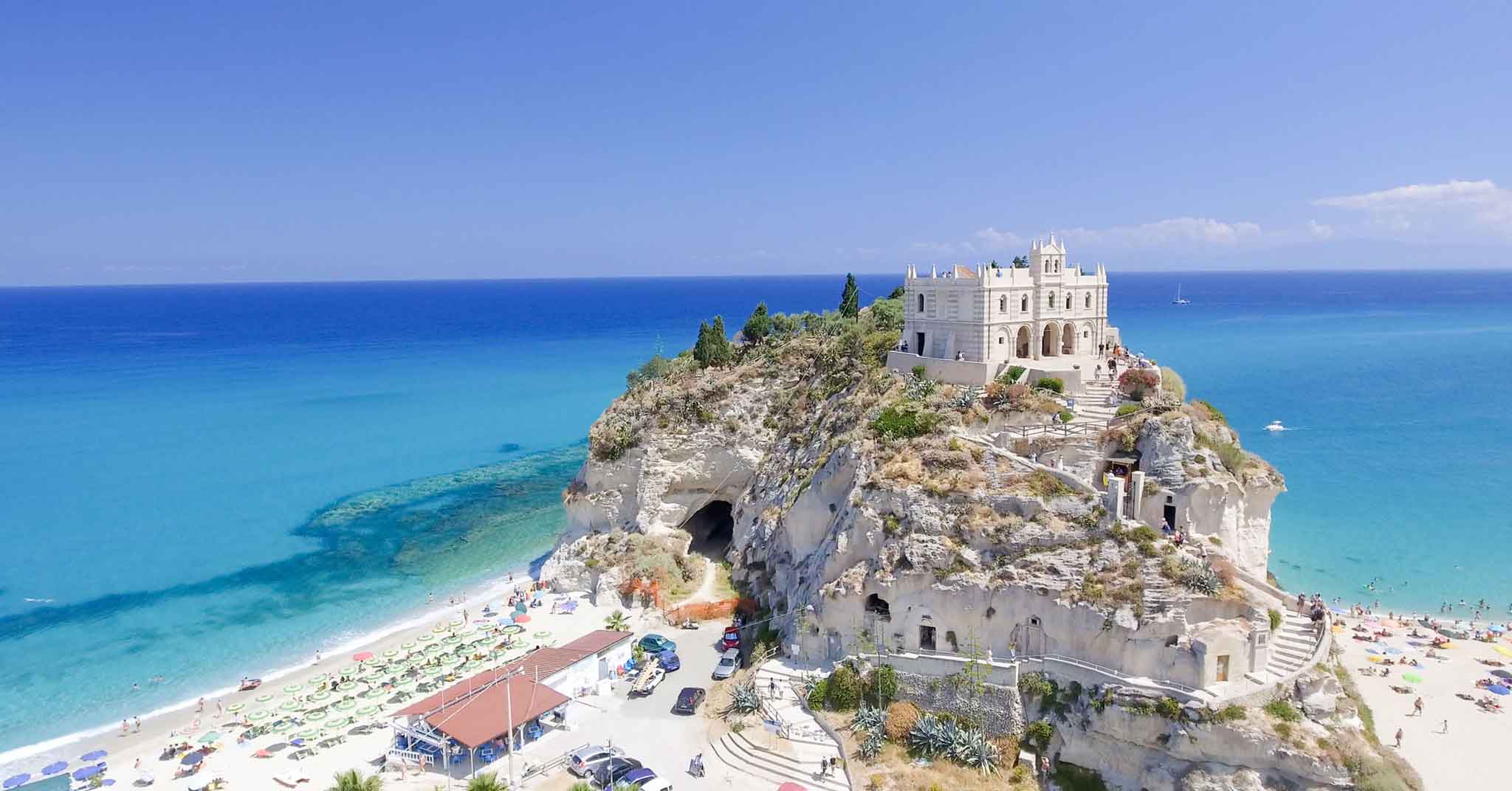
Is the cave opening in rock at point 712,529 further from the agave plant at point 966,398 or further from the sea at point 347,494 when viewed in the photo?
the agave plant at point 966,398

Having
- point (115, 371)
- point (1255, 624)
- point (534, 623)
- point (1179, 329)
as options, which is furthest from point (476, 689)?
point (1179, 329)

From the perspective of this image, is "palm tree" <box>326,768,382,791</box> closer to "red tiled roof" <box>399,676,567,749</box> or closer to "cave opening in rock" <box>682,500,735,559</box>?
"red tiled roof" <box>399,676,567,749</box>

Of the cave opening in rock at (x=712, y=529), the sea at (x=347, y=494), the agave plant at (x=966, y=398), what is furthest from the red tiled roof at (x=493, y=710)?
the agave plant at (x=966, y=398)

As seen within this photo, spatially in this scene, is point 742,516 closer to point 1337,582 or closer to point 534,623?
point 534,623

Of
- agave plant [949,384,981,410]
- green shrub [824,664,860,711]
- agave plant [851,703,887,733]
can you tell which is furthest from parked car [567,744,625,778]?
agave plant [949,384,981,410]

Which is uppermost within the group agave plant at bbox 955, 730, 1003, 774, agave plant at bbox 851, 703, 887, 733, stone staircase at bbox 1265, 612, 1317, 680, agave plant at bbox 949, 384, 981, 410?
agave plant at bbox 949, 384, 981, 410

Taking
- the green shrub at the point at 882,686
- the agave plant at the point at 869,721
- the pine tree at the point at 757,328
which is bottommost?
the agave plant at the point at 869,721

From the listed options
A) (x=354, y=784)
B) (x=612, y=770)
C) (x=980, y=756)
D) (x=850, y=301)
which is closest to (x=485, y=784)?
(x=354, y=784)
